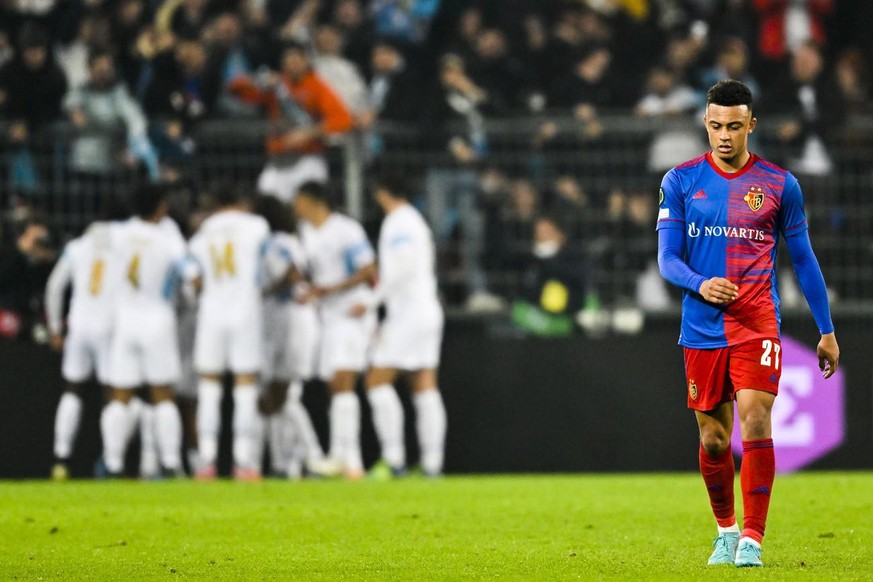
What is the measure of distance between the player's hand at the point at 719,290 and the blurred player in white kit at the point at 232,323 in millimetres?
8678

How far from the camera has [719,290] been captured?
6.88 m

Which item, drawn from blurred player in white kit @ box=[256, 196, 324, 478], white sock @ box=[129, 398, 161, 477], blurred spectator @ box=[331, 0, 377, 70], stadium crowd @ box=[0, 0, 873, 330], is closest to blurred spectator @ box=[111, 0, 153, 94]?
stadium crowd @ box=[0, 0, 873, 330]

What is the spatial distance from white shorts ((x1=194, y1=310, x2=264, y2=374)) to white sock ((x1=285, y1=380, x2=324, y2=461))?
62 centimetres

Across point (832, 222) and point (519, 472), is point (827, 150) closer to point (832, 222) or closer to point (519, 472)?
point (832, 222)

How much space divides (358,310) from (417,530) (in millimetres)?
6012

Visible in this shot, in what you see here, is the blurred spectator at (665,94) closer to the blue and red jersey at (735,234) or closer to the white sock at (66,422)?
the white sock at (66,422)

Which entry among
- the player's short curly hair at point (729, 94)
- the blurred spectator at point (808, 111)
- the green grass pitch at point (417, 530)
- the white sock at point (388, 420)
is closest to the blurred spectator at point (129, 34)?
the white sock at point (388, 420)

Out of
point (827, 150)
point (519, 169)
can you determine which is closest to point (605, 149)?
point (519, 169)

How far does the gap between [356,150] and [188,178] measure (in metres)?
1.63

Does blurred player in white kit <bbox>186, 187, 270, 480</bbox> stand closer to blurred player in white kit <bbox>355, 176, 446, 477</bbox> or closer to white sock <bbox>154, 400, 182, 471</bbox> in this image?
white sock <bbox>154, 400, 182, 471</bbox>

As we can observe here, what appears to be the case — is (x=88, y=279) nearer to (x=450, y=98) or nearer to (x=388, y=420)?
(x=388, y=420)

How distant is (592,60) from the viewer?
16.8 metres

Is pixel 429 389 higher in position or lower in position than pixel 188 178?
lower

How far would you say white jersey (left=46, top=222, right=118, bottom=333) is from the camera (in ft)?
50.7
